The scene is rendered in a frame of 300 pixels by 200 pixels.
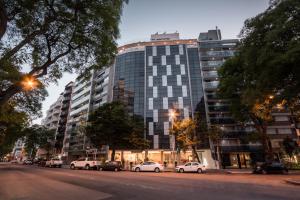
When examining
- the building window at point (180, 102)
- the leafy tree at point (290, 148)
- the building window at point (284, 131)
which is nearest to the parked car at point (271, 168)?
the leafy tree at point (290, 148)

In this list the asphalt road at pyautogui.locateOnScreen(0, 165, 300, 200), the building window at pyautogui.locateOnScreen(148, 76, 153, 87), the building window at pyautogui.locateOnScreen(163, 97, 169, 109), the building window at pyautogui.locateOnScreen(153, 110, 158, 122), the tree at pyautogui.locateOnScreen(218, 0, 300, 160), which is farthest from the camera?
the building window at pyautogui.locateOnScreen(148, 76, 153, 87)

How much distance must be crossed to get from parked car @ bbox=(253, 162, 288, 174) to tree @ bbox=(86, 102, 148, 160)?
777 inches

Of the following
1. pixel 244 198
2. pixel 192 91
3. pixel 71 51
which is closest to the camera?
pixel 244 198

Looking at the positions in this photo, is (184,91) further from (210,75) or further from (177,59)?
(177,59)

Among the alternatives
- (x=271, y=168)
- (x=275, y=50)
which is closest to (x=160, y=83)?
(x=271, y=168)

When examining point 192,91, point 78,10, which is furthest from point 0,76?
point 192,91

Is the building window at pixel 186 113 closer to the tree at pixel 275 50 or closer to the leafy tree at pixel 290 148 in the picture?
the leafy tree at pixel 290 148

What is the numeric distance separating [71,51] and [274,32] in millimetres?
13426

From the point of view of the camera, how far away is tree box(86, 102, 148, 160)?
35.6 m

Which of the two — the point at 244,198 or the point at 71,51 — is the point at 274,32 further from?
the point at 71,51

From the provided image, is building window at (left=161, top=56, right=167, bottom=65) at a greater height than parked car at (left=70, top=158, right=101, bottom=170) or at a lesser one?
greater

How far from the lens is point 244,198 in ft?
25.5

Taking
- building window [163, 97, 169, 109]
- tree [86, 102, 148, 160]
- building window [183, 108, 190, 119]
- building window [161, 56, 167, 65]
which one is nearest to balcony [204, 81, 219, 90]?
building window [183, 108, 190, 119]

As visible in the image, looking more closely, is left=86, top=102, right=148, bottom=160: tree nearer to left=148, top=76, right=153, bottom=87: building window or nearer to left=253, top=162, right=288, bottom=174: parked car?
left=253, top=162, right=288, bottom=174: parked car
